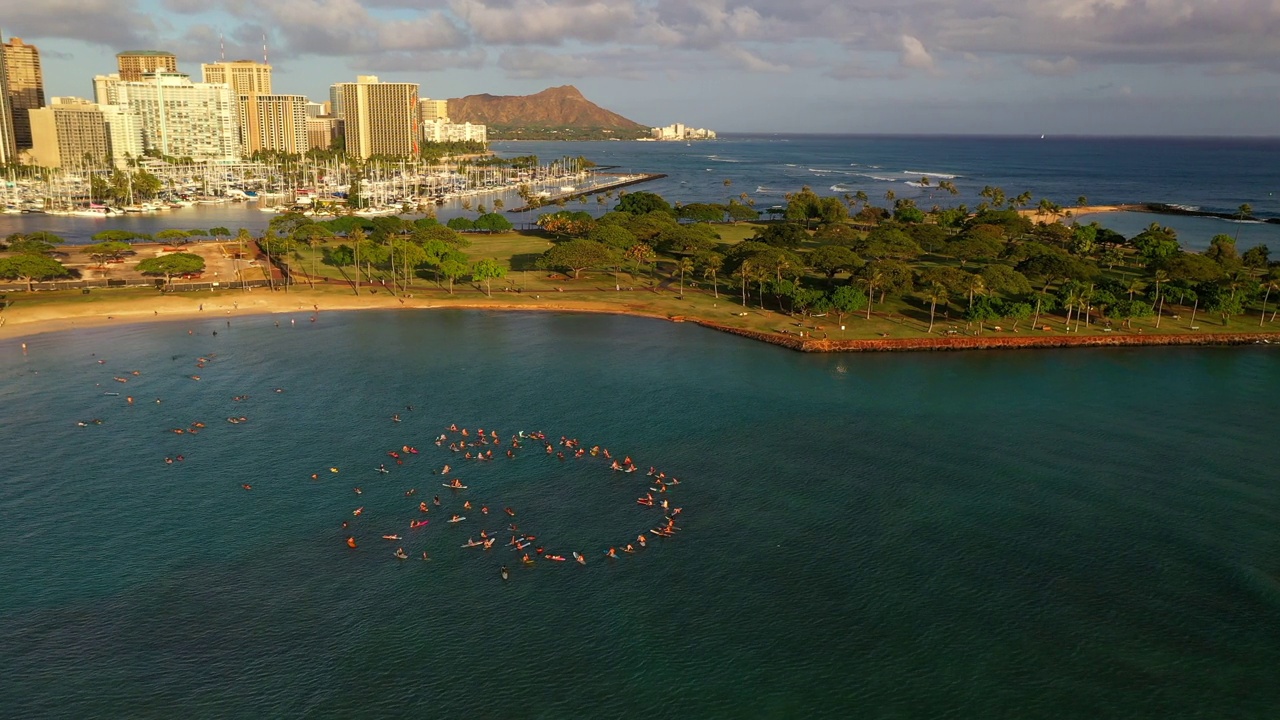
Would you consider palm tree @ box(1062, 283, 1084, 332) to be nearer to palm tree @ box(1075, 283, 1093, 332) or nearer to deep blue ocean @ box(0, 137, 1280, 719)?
palm tree @ box(1075, 283, 1093, 332)

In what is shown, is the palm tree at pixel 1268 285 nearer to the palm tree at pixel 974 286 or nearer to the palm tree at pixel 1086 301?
the palm tree at pixel 1086 301

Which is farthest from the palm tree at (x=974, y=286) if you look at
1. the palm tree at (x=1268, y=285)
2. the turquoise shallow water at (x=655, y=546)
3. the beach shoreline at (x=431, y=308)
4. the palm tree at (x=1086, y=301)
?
the palm tree at (x=1268, y=285)

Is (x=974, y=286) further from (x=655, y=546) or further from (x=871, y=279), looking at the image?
(x=655, y=546)

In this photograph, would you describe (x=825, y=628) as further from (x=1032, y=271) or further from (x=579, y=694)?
(x=1032, y=271)

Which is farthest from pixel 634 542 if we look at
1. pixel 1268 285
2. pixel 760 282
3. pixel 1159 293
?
pixel 1268 285

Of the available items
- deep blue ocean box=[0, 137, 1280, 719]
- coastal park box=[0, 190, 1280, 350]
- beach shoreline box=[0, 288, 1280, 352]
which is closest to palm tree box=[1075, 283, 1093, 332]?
coastal park box=[0, 190, 1280, 350]

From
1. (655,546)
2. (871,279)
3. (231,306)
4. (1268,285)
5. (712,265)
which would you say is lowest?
(655,546)
